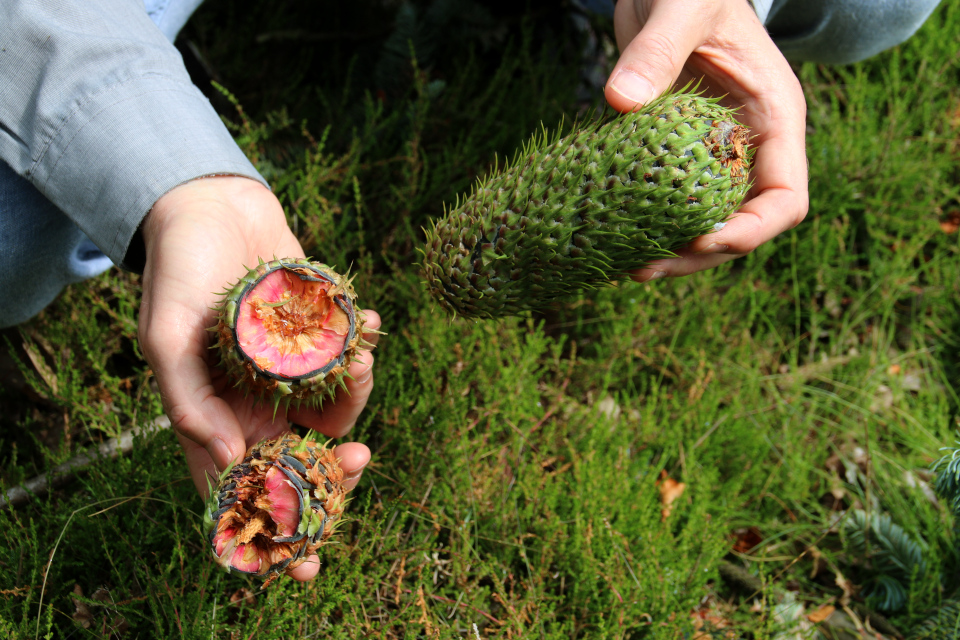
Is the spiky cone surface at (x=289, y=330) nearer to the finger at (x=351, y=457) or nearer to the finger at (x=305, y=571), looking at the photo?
the finger at (x=351, y=457)

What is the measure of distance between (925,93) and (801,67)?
2.33ft

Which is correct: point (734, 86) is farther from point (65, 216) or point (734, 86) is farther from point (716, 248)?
point (65, 216)

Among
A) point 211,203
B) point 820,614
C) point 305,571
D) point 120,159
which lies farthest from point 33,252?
point 820,614

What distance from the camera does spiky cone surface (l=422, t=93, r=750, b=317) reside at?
5.67ft

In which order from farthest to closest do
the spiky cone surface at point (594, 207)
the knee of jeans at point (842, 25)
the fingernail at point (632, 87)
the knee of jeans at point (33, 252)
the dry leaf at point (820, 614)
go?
the knee of jeans at point (842, 25)
the dry leaf at point (820, 614)
the knee of jeans at point (33, 252)
the fingernail at point (632, 87)
the spiky cone surface at point (594, 207)

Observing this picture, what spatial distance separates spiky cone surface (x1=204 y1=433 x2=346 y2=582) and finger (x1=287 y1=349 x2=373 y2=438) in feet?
0.98

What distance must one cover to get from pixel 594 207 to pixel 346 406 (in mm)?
1058

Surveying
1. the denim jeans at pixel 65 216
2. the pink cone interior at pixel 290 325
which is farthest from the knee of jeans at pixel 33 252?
the pink cone interior at pixel 290 325

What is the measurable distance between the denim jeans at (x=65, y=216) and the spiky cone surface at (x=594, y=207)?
1.27 m

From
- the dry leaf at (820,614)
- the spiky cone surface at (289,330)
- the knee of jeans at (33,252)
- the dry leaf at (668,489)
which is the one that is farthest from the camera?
the dry leaf at (668,489)

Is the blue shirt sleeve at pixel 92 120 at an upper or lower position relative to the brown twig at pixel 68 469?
upper

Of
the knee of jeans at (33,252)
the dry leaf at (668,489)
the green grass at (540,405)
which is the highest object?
the knee of jeans at (33,252)

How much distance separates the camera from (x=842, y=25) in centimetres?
305

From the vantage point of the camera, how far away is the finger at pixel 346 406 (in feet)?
6.77
